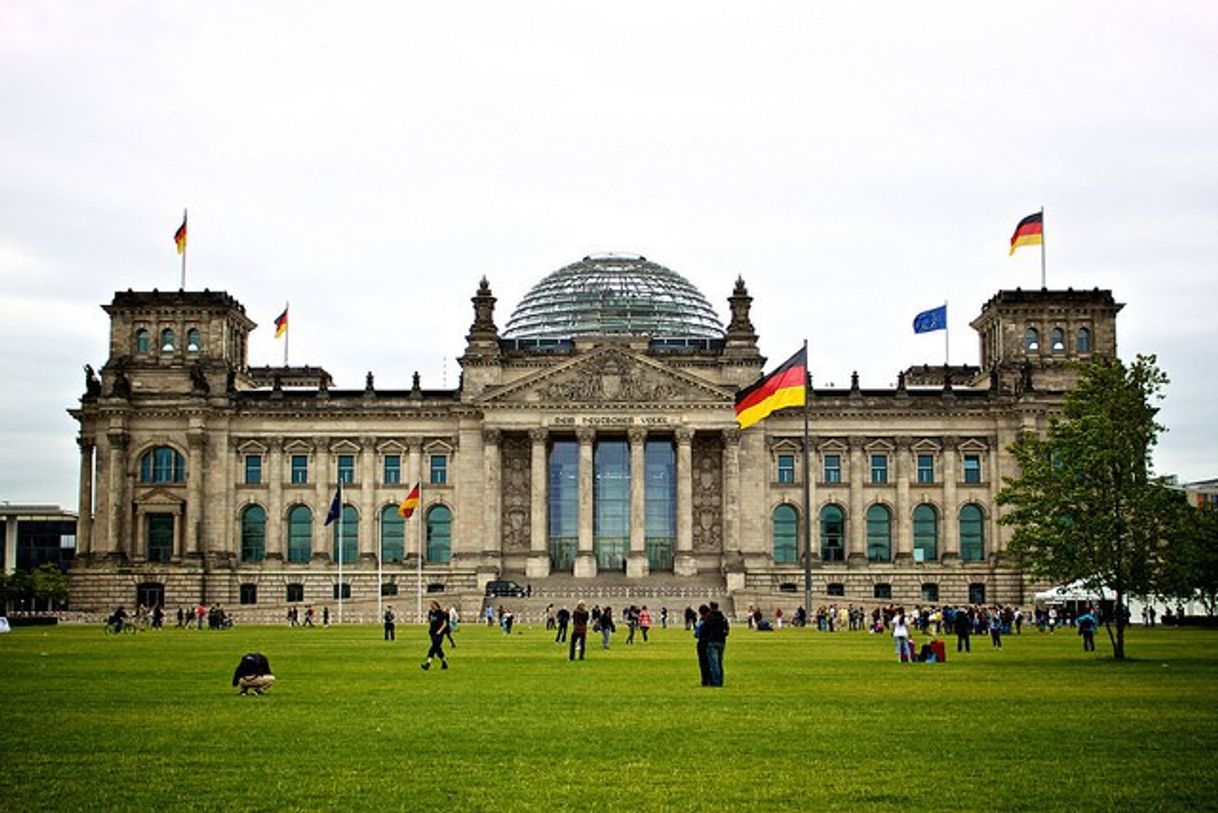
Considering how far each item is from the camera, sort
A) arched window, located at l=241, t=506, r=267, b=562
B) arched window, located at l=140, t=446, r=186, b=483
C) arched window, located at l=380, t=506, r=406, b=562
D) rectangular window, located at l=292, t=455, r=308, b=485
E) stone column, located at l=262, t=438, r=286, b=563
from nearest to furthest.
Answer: arched window, located at l=140, t=446, r=186, b=483 → arched window, located at l=380, t=506, r=406, b=562 → stone column, located at l=262, t=438, r=286, b=563 → arched window, located at l=241, t=506, r=267, b=562 → rectangular window, located at l=292, t=455, r=308, b=485

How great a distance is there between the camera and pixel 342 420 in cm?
12406

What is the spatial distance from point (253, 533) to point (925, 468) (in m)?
52.0

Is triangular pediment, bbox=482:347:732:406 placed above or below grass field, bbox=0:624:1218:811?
above

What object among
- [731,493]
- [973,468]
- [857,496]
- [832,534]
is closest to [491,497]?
[731,493]

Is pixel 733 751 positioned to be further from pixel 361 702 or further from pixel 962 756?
pixel 361 702

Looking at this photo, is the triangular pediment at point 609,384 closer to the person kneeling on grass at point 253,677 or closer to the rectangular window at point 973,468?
the rectangular window at point 973,468

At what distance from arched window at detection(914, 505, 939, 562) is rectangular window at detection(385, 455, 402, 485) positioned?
39.8 metres

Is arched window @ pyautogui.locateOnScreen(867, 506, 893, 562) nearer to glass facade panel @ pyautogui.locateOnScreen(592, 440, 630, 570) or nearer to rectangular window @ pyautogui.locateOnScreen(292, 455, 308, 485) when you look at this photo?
glass facade panel @ pyautogui.locateOnScreen(592, 440, 630, 570)

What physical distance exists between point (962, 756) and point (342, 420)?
103 m

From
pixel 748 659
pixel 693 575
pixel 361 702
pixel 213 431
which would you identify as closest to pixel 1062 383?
pixel 693 575

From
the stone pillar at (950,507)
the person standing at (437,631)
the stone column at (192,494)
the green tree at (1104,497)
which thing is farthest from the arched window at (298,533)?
the person standing at (437,631)

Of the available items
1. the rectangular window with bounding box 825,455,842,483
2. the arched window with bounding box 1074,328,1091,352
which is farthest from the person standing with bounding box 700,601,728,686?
the arched window with bounding box 1074,328,1091,352

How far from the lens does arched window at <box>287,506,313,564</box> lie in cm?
12444

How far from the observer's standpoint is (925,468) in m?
125
